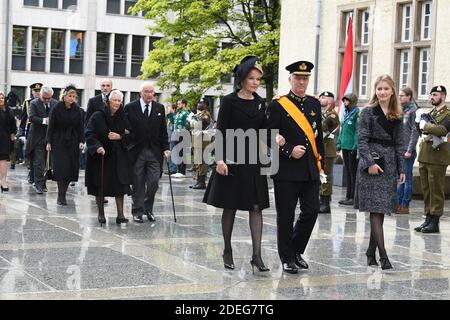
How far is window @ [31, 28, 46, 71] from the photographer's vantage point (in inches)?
2265

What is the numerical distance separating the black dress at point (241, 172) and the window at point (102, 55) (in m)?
51.1

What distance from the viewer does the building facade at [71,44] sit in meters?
56.8

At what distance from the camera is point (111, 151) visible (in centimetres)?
1289

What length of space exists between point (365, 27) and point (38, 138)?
10.6m

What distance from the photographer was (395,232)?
1272 centimetres

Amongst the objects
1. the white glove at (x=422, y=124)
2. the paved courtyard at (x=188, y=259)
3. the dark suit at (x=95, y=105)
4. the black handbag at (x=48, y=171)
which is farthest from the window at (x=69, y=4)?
the white glove at (x=422, y=124)

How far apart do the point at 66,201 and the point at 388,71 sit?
1062 centimetres

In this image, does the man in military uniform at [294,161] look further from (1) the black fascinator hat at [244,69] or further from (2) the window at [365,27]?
(2) the window at [365,27]

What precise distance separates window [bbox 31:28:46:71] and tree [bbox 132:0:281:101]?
19.8 meters

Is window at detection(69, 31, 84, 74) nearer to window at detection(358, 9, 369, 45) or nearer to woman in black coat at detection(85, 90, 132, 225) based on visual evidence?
window at detection(358, 9, 369, 45)

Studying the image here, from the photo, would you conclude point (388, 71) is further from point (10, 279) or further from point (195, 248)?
point (10, 279)

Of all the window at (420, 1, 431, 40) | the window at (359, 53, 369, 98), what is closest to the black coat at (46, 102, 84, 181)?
the window at (420, 1, 431, 40)

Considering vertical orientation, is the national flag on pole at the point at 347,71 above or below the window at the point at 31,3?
below
